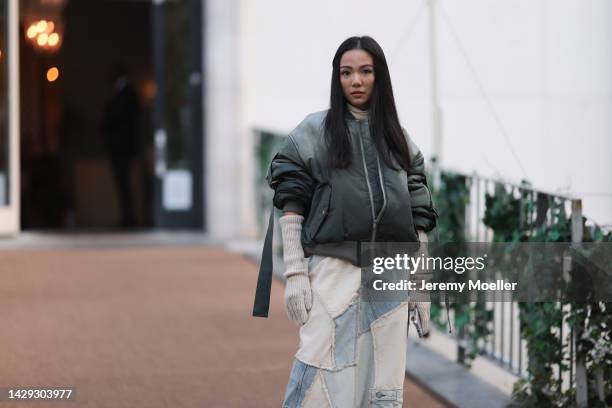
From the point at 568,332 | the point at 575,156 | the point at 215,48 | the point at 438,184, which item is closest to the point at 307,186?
the point at 568,332

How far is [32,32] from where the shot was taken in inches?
506

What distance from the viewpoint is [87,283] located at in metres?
9.49

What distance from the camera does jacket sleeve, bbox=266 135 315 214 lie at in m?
4.07

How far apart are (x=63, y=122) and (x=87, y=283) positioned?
8134 millimetres

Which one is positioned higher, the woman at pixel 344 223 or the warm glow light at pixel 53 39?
the warm glow light at pixel 53 39

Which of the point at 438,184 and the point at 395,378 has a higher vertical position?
the point at 438,184

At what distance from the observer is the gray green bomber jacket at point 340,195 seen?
400 centimetres

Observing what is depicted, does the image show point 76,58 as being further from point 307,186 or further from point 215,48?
point 307,186

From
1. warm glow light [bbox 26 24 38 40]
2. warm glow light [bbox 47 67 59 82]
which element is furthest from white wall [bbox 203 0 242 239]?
warm glow light [bbox 47 67 59 82]

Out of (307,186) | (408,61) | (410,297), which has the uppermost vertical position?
(408,61)

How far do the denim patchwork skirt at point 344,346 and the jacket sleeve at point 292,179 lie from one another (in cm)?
21

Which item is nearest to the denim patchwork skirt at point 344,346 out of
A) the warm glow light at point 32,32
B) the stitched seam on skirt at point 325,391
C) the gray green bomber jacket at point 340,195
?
the stitched seam on skirt at point 325,391

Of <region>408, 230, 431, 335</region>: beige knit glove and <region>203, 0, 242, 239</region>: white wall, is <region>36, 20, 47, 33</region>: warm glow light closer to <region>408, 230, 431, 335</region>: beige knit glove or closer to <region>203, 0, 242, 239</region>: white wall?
<region>203, 0, 242, 239</region>: white wall

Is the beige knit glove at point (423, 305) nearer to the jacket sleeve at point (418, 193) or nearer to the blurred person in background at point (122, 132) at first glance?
the jacket sleeve at point (418, 193)
